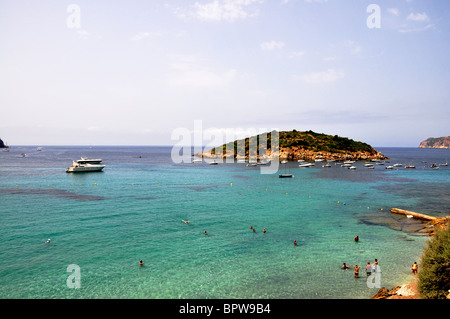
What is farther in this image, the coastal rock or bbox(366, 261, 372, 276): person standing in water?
bbox(366, 261, 372, 276): person standing in water

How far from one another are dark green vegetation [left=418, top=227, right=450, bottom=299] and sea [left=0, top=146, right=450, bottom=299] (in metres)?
4.28

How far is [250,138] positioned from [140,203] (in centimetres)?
15260

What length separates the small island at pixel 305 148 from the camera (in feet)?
524

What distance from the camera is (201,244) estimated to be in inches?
1173

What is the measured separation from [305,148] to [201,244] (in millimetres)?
147107

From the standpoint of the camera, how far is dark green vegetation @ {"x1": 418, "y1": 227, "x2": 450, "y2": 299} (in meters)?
16.0

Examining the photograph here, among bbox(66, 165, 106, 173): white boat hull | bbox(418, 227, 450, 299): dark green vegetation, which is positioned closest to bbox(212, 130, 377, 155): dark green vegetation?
bbox(66, 165, 106, 173): white boat hull

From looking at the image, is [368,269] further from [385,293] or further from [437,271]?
[437,271]

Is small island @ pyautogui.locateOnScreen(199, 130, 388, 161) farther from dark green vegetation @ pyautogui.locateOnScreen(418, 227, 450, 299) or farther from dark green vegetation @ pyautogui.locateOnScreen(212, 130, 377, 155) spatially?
dark green vegetation @ pyautogui.locateOnScreen(418, 227, 450, 299)

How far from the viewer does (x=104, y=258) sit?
85.0ft

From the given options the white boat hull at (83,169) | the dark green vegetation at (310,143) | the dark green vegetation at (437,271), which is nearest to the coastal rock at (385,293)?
the dark green vegetation at (437,271)
